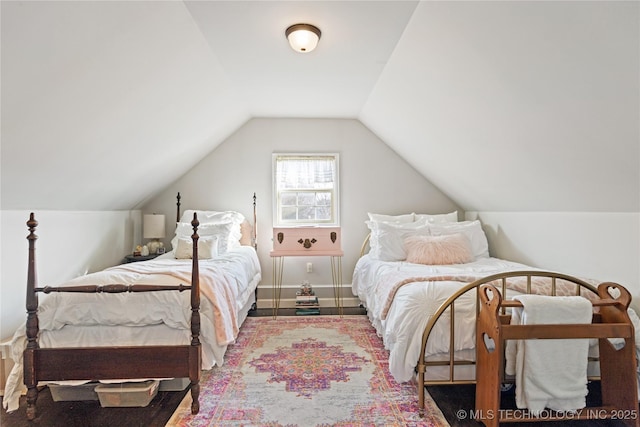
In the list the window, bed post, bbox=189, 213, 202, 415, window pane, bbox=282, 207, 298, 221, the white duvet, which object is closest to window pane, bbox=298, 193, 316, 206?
the window

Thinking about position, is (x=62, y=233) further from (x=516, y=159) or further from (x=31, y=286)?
(x=516, y=159)

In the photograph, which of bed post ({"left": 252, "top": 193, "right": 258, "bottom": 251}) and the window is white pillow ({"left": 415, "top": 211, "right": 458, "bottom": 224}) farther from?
bed post ({"left": 252, "top": 193, "right": 258, "bottom": 251})

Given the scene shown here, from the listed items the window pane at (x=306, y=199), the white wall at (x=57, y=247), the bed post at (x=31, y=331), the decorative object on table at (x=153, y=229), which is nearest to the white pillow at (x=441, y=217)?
the window pane at (x=306, y=199)

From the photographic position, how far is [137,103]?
2.51 m

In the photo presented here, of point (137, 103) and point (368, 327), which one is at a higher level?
point (137, 103)

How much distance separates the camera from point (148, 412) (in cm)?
212

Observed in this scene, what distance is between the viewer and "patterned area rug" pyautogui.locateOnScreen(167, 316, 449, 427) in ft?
6.68

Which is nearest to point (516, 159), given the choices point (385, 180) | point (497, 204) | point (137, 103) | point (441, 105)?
point (441, 105)

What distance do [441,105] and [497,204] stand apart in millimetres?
1457

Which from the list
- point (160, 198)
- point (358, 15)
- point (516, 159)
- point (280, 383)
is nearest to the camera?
point (358, 15)

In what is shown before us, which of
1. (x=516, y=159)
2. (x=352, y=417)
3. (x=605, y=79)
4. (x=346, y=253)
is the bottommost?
(x=352, y=417)

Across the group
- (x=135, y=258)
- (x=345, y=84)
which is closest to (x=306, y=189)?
(x=345, y=84)

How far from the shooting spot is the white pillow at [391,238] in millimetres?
3611

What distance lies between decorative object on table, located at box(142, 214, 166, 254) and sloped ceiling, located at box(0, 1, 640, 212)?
0.58 meters
